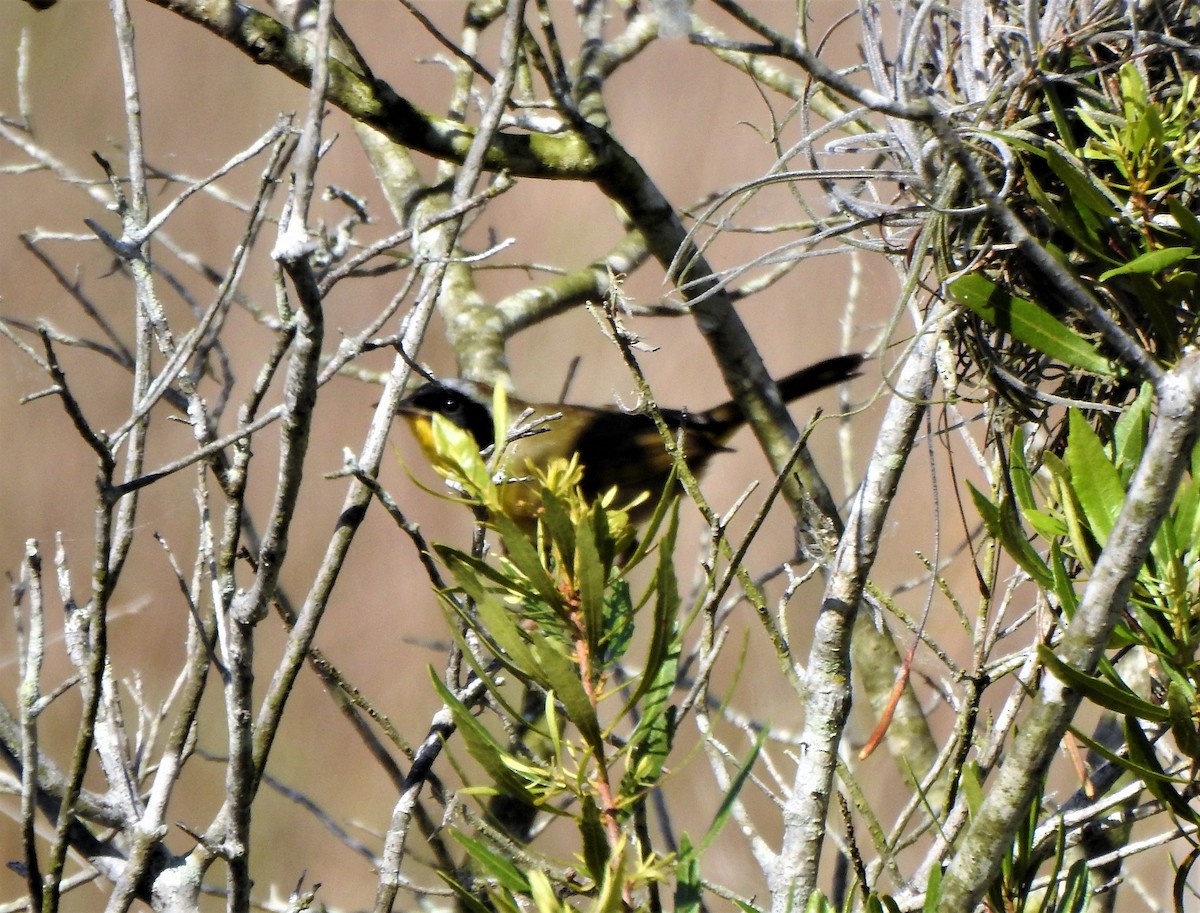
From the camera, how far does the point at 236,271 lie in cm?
137

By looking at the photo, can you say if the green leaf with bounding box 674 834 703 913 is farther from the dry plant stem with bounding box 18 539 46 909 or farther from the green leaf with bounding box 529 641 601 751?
the dry plant stem with bounding box 18 539 46 909

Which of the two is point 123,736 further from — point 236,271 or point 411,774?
point 236,271

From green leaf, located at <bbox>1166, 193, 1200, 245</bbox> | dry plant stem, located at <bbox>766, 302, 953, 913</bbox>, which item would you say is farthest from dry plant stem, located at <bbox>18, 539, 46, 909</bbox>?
green leaf, located at <bbox>1166, 193, 1200, 245</bbox>

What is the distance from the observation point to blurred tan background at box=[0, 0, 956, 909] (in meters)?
3.81

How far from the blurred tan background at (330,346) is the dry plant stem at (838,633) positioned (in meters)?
2.60

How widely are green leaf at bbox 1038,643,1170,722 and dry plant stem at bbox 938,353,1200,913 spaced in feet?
0.05

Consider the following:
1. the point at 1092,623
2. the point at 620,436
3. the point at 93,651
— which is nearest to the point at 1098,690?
the point at 1092,623

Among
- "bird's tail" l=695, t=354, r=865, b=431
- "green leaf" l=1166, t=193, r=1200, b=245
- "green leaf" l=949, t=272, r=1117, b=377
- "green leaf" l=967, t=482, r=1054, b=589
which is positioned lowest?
"green leaf" l=967, t=482, r=1054, b=589

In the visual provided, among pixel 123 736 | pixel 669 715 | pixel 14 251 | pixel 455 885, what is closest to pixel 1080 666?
pixel 669 715

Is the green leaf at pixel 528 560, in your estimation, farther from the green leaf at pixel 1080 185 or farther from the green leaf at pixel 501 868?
the green leaf at pixel 1080 185

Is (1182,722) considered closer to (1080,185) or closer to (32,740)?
(1080,185)

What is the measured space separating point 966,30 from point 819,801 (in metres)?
0.73

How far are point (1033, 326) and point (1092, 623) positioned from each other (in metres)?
0.28

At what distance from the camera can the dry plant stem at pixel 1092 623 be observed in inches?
27.7
